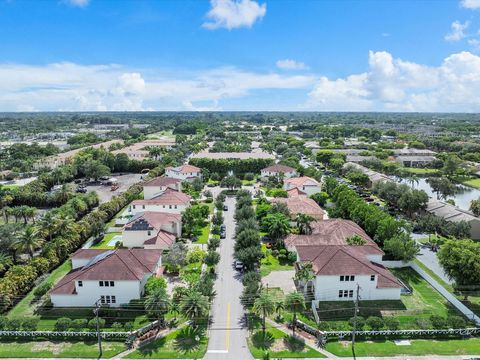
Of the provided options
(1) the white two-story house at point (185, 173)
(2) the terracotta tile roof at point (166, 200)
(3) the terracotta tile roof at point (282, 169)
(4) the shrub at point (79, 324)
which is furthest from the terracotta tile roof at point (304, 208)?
(4) the shrub at point (79, 324)

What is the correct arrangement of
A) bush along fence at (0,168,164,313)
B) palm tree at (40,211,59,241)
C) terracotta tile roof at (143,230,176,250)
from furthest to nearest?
palm tree at (40,211,59,241), terracotta tile roof at (143,230,176,250), bush along fence at (0,168,164,313)

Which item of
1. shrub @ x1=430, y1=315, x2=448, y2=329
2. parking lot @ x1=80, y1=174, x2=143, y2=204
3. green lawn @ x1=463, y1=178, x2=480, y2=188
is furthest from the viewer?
green lawn @ x1=463, y1=178, x2=480, y2=188

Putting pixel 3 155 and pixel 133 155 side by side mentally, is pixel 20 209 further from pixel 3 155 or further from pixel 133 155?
pixel 3 155

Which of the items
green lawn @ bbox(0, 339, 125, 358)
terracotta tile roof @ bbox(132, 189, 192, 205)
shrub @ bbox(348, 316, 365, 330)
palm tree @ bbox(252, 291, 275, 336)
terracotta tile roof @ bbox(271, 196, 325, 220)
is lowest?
green lawn @ bbox(0, 339, 125, 358)

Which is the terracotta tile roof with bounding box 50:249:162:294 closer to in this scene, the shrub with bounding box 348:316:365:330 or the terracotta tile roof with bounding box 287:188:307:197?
the shrub with bounding box 348:316:365:330

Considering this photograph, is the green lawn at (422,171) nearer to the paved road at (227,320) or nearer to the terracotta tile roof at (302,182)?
the terracotta tile roof at (302,182)

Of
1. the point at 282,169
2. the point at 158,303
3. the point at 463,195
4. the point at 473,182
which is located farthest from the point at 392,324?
the point at 473,182

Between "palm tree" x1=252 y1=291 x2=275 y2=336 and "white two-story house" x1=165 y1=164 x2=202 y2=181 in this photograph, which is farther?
"white two-story house" x1=165 y1=164 x2=202 y2=181

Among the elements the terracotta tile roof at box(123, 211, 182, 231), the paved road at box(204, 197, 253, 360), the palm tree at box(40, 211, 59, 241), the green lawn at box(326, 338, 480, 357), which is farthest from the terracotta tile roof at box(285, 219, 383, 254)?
the palm tree at box(40, 211, 59, 241)
